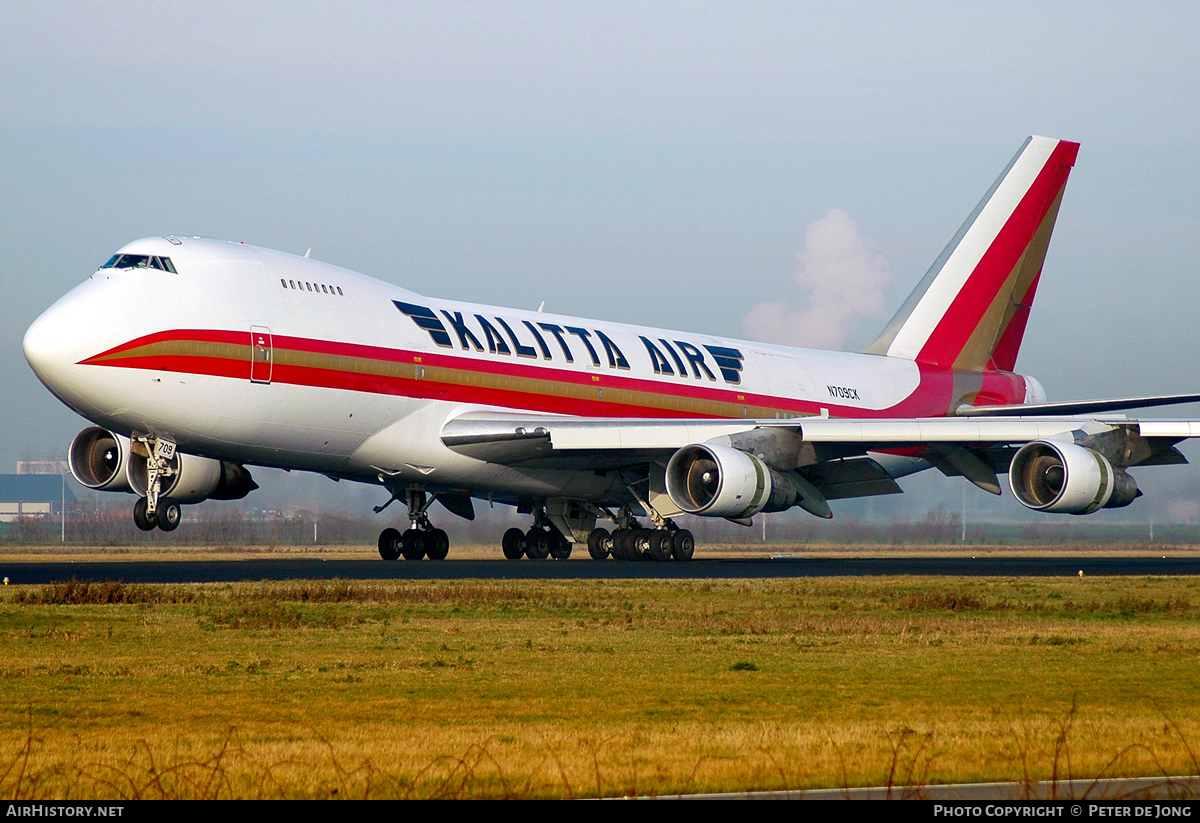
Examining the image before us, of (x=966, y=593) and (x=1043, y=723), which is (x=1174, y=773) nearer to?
(x=1043, y=723)

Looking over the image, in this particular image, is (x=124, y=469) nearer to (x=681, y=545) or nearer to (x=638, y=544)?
(x=638, y=544)

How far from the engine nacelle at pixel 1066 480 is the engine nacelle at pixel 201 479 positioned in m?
16.8

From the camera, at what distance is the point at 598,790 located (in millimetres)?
7949

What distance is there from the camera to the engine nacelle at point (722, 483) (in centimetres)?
2853

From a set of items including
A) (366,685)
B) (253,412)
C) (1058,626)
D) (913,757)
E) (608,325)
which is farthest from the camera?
(608,325)

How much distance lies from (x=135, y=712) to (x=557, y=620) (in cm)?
787

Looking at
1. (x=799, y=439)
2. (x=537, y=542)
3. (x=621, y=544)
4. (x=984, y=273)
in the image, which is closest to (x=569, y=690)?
(x=799, y=439)

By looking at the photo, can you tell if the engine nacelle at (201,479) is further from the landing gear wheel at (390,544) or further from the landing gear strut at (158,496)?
the landing gear wheel at (390,544)

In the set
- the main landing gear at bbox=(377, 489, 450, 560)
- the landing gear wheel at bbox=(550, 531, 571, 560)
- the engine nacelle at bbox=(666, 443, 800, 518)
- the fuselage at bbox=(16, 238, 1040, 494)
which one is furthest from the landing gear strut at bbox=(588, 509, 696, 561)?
the main landing gear at bbox=(377, 489, 450, 560)

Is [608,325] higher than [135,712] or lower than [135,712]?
higher

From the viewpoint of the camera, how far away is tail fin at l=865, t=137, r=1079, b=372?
1689 inches

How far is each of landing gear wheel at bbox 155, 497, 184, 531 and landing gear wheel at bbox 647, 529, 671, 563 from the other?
35.8 feet

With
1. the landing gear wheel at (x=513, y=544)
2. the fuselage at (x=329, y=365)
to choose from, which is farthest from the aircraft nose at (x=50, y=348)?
the landing gear wheel at (x=513, y=544)
